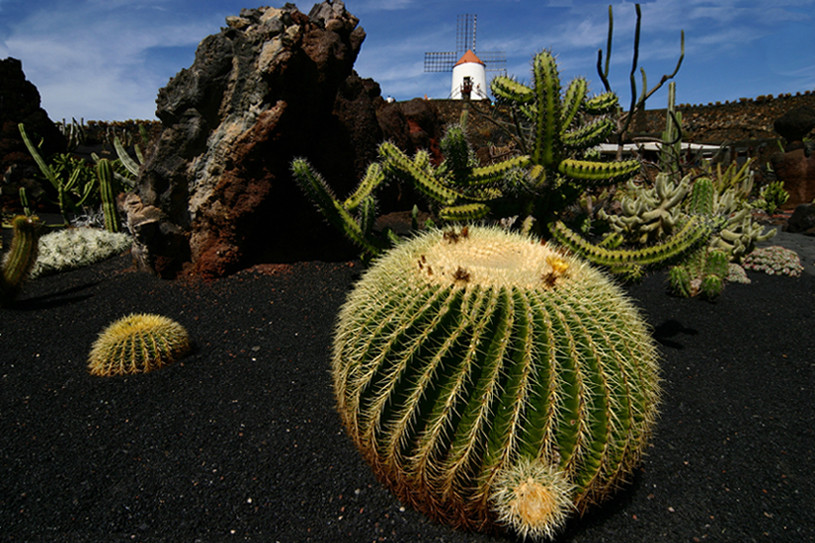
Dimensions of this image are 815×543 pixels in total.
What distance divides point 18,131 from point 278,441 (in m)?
15.5

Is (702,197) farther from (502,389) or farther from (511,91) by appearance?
(502,389)

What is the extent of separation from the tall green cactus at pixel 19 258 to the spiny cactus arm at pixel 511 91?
17.6 feet

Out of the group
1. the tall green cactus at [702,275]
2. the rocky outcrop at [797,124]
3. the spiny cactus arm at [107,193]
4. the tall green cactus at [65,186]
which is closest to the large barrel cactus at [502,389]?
the tall green cactus at [702,275]

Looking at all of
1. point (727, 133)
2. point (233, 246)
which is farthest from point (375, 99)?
point (727, 133)

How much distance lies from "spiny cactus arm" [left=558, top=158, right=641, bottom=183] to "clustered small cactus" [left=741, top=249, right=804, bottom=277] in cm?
448

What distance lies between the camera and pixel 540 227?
4.29m

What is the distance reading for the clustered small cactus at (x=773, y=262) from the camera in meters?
6.85

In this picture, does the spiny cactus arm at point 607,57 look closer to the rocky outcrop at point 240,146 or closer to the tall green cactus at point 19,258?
the rocky outcrop at point 240,146

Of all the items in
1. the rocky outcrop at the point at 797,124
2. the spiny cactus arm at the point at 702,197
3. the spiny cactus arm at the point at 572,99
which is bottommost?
the spiny cactus arm at the point at 702,197

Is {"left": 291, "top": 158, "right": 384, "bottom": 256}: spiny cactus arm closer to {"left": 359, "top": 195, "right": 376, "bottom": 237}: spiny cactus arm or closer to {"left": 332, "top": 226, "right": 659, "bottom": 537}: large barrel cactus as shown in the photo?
{"left": 359, "top": 195, "right": 376, "bottom": 237}: spiny cactus arm

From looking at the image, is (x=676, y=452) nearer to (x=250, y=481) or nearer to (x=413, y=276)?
(x=413, y=276)

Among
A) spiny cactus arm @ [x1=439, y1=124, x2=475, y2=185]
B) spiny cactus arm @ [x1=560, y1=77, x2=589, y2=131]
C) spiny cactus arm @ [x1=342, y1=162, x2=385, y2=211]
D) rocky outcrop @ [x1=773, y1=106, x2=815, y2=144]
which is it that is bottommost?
spiny cactus arm @ [x1=342, y1=162, x2=385, y2=211]

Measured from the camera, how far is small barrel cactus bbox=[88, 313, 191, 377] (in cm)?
365

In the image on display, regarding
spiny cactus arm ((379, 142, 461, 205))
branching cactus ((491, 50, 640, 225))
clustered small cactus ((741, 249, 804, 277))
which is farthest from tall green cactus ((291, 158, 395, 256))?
clustered small cactus ((741, 249, 804, 277))
